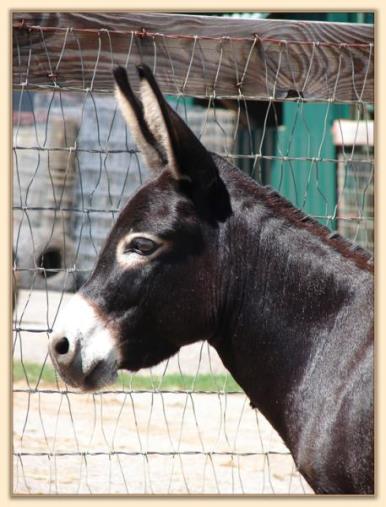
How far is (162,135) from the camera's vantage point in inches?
87.5

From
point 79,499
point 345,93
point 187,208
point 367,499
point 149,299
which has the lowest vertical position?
point 79,499

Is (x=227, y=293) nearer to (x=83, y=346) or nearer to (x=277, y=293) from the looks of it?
(x=277, y=293)

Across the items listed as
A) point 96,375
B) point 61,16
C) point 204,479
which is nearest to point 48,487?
point 204,479

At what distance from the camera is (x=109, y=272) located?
225 centimetres

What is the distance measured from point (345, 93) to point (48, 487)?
1.87 meters

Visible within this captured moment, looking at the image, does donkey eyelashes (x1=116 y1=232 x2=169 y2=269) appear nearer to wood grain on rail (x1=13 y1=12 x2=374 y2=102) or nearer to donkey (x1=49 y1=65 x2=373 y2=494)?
donkey (x1=49 y1=65 x2=373 y2=494)

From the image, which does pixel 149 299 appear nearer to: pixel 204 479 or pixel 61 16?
pixel 61 16

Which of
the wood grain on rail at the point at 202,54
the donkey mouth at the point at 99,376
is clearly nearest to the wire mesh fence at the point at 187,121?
the wood grain on rail at the point at 202,54

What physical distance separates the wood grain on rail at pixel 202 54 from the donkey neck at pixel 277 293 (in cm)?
75

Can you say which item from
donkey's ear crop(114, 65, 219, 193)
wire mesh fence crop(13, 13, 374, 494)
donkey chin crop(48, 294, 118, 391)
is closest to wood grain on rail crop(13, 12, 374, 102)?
wire mesh fence crop(13, 13, 374, 494)

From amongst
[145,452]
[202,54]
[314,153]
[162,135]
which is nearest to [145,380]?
[314,153]

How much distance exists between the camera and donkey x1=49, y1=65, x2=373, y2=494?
7.20 ft

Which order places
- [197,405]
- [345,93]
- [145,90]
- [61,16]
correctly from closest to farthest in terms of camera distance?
[145,90], [61,16], [345,93], [197,405]

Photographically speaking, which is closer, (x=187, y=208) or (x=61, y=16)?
(x=187, y=208)
